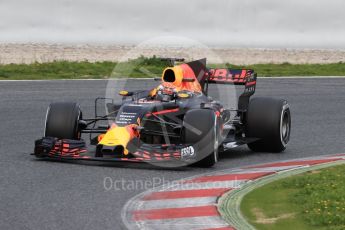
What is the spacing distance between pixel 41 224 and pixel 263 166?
4.24m

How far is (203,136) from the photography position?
36.7 ft

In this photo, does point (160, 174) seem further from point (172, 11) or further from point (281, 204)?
point (172, 11)

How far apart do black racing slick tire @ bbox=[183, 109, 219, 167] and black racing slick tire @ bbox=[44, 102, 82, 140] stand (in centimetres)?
160

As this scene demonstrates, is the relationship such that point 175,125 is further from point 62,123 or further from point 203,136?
point 62,123

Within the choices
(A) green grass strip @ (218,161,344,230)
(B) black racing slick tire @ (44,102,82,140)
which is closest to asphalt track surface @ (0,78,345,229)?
(B) black racing slick tire @ (44,102,82,140)

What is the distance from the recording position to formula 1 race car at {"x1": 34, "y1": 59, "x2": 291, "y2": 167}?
1112 centimetres

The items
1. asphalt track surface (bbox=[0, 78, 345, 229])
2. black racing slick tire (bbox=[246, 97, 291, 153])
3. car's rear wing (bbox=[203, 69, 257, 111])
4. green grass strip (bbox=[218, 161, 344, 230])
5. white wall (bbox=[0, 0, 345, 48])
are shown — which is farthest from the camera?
white wall (bbox=[0, 0, 345, 48])

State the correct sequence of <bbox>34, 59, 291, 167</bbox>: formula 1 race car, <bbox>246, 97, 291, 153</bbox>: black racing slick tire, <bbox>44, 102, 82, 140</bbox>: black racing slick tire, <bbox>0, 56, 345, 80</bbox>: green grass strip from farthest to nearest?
<bbox>0, 56, 345, 80</bbox>: green grass strip, <bbox>246, 97, 291, 153</bbox>: black racing slick tire, <bbox>44, 102, 82, 140</bbox>: black racing slick tire, <bbox>34, 59, 291, 167</bbox>: formula 1 race car

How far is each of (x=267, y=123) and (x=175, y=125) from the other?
57.8 inches

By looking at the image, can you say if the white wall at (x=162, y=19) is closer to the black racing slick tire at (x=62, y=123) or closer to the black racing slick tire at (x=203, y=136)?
the black racing slick tire at (x=62, y=123)

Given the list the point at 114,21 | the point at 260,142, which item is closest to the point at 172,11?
the point at 114,21

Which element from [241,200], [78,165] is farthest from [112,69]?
[241,200]

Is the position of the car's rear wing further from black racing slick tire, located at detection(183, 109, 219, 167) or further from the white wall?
the white wall

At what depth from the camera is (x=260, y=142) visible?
12.7 meters
